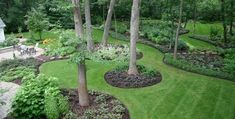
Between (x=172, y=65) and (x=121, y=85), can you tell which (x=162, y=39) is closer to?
(x=172, y=65)

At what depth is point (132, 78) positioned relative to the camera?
681 inches

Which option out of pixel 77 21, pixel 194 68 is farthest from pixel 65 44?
pixel 194 68

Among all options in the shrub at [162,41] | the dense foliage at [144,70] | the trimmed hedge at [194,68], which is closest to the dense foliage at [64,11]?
the shrub at [162,41]

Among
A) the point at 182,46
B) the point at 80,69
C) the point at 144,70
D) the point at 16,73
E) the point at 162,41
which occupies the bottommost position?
the point at 16,73

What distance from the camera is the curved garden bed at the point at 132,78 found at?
16750 mm

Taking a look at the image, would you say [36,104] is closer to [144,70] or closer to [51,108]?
[51,108]

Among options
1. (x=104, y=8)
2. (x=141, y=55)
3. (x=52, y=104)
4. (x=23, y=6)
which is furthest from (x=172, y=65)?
(x=23, y=6)

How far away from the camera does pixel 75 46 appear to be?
12844 millimetres

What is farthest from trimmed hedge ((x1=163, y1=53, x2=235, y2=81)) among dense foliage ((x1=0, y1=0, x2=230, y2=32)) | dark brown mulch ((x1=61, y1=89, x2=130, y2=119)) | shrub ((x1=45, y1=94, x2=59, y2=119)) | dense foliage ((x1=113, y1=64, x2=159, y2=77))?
dense foliage ((x1=0, y1=0, x2=230, y2=32))

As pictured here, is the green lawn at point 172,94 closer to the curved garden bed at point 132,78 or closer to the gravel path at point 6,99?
the curved garden bed at point 132,78

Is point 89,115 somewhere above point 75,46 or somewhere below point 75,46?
below

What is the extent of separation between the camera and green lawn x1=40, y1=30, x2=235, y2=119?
44.5 feet

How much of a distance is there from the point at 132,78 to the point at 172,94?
8.76 ft

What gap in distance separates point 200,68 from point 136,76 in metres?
4.41
